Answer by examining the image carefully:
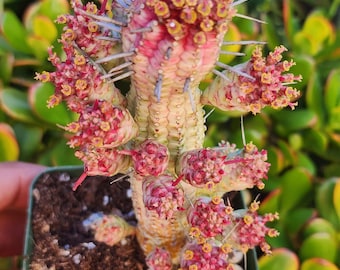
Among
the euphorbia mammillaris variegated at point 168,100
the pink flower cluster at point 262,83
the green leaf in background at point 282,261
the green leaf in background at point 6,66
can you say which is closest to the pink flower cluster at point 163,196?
the euphorbia mammillaris variegated at point 168,100

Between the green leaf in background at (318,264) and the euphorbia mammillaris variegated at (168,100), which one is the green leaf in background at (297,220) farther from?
Result: the euphorbia mammillaris variegated at (168,100)

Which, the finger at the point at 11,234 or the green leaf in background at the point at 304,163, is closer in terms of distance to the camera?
the finger at the point at 11,234

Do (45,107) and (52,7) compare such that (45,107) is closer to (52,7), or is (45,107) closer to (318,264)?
(52,7)

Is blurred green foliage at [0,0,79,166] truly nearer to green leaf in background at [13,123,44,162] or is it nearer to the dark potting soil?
green leaf in background at [13,123,44,162]

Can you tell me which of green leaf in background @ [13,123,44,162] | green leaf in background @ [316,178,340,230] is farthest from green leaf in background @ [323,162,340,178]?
green leaf in background @ [13,123,44,162]

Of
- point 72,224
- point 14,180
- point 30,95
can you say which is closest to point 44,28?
point 30,95
